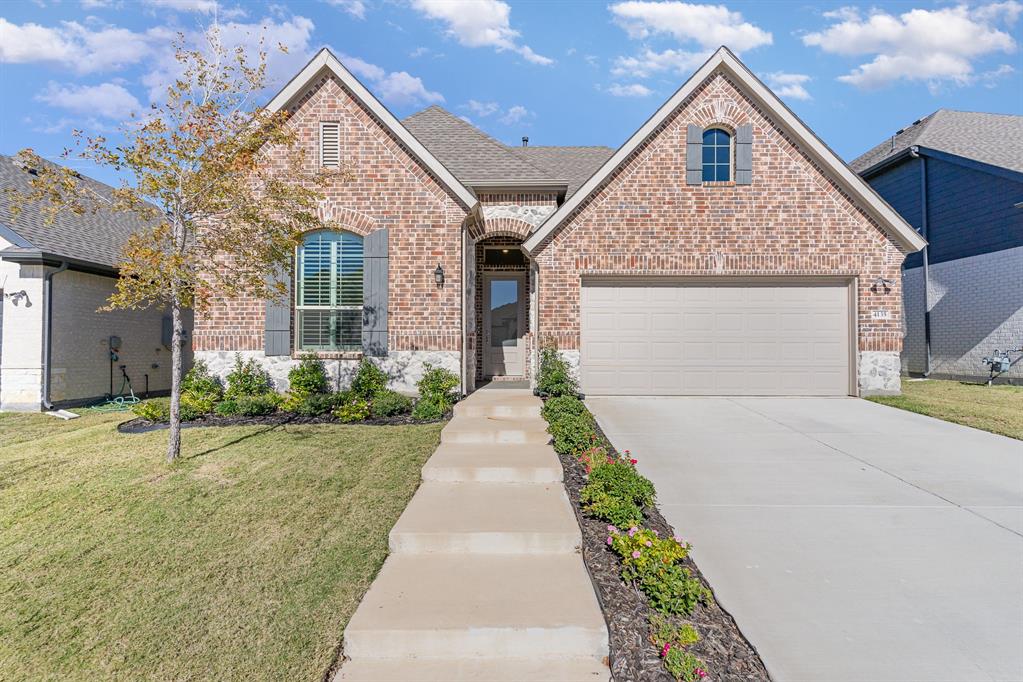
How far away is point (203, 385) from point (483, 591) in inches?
316

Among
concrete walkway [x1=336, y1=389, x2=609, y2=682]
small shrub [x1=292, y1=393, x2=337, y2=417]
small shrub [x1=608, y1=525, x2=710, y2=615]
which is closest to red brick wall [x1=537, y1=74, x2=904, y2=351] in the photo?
small shrub [x1=292, y1=393, x2=337, y2=417]

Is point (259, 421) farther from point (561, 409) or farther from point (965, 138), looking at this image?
point (965, 138)

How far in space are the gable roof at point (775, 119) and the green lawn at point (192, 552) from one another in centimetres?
562

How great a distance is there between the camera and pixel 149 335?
12602mm

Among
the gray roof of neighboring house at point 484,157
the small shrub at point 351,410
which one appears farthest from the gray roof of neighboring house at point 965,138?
the small shrub at point 351,410

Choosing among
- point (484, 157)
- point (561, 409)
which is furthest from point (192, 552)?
point (484, 157)

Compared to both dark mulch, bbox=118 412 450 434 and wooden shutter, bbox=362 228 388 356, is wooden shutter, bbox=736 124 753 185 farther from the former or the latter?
dark mulch, bbox=118 412 450 434

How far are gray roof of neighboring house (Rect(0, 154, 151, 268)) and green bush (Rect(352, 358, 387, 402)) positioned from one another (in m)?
4.46

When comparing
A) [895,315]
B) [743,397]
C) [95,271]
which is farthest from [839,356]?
[95,271]

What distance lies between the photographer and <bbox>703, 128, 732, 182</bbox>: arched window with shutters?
10.4 metres

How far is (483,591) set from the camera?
312cm

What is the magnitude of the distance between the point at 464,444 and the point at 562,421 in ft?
4.24

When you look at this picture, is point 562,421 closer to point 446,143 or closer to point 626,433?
point 626,433

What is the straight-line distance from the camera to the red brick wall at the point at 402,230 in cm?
947
